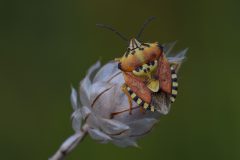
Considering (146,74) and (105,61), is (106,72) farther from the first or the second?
(105,61)

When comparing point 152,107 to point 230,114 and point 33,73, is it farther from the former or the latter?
point 33,73

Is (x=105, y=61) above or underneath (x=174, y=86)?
above

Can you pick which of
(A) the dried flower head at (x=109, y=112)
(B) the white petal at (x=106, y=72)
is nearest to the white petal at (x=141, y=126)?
(A) the dried flower head at (x=109, y=112)

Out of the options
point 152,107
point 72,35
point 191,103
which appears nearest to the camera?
point 152,107

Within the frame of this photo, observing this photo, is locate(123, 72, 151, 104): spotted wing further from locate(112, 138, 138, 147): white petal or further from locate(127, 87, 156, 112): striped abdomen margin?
locate(112, 138, 138, 147): white petal

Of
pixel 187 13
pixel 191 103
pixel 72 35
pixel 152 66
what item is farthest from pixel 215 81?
pixel 152 66

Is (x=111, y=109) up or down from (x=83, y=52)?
down

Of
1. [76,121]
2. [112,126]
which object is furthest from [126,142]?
[76,121]
